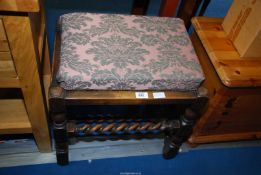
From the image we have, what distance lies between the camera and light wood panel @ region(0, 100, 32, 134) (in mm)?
968

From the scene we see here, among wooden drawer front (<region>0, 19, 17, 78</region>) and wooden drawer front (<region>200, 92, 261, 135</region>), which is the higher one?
wooden drawer front (<region>0, 19, 17, 78</region>)

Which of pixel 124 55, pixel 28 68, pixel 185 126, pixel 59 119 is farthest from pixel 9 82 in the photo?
pixel 185 126

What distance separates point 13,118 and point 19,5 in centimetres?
53

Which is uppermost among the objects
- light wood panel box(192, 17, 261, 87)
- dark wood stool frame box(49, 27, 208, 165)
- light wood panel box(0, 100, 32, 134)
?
light wood panel box(192, 17, 261, 87)

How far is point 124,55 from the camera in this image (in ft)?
2.74

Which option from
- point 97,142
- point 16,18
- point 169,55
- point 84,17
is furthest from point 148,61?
point 97,142

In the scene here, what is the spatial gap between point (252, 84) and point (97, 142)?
27.2 inches

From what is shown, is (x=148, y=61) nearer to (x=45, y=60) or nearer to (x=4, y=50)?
(x=4, y=50)

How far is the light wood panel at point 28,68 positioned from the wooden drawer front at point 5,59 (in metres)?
0.01

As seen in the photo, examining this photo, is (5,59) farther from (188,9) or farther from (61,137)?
(188,9)

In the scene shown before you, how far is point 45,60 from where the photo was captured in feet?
3.88

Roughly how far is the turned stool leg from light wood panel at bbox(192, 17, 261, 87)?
521 millimetres

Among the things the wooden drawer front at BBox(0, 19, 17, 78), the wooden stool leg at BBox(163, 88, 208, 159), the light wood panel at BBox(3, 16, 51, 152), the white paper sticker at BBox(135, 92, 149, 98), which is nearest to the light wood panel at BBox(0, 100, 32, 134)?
the light wood panel at BBox(3, 16, 51, 152)

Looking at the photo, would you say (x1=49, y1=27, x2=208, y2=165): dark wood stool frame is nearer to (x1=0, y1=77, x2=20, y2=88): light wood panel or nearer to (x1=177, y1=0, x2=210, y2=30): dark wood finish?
(x1=0, y1=77, x2=20, y2=88): light wood panel
